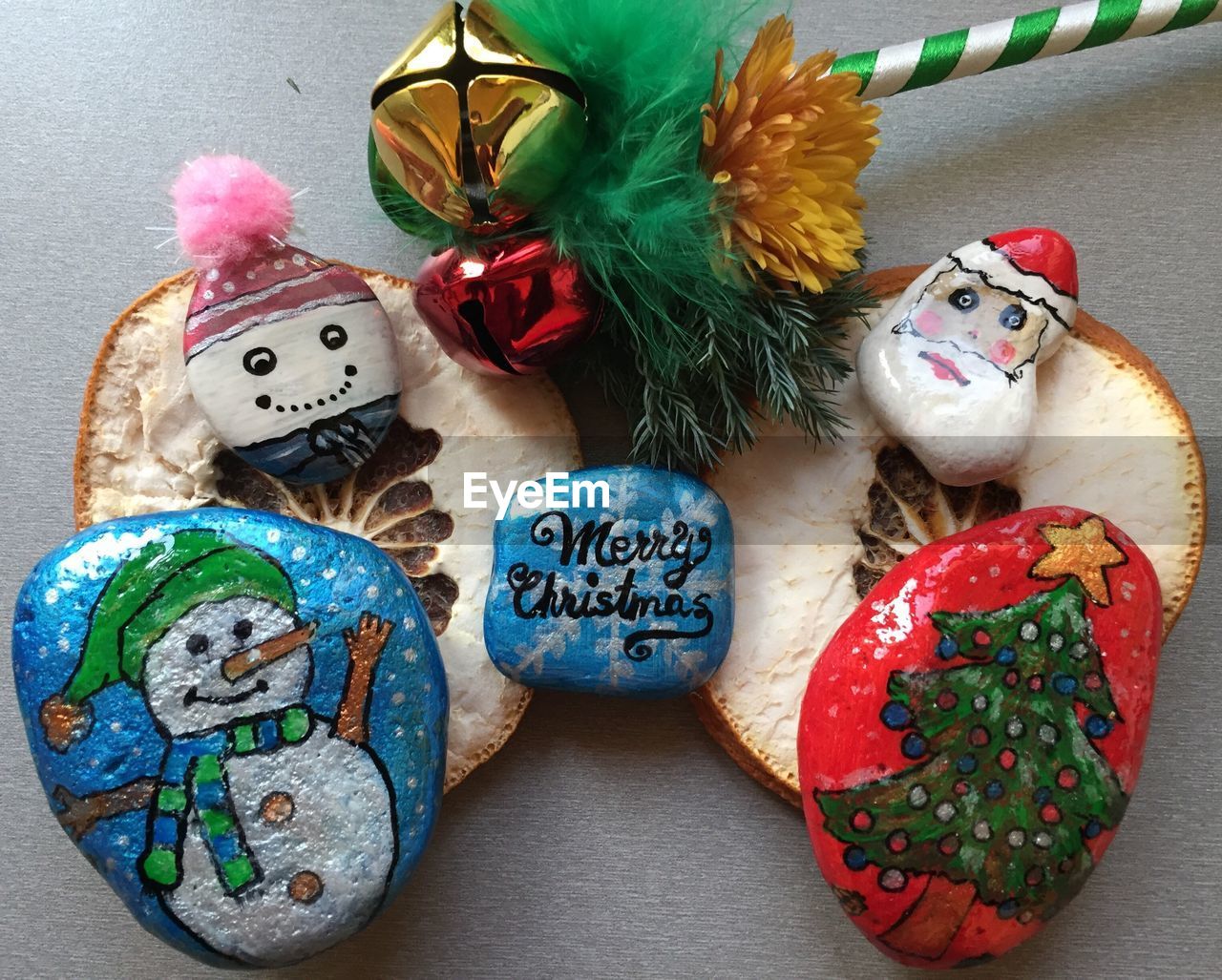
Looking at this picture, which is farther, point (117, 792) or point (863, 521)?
point (863, 521)

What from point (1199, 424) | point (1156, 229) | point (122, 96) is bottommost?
point (1199, 424)

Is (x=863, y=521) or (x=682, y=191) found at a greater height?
(x=682, y=191)

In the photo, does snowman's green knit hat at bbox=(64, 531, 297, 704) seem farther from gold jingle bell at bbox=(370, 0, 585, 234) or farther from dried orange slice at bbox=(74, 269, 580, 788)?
gold jingle bell at bbox=(370, 0, 585, 234)

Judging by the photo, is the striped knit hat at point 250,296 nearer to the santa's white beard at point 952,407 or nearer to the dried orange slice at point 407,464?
the dried orange slice at point 407,464

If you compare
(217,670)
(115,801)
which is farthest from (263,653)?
(115,801)

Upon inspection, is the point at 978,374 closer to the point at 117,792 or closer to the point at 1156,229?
the point at 1156,229

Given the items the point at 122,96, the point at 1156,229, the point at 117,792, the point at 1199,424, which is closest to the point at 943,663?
the point at 1199,424

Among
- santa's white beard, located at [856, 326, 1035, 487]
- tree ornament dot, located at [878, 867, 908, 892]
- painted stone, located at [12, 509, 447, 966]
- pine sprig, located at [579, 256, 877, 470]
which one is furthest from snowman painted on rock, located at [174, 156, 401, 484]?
tree ornament dot, located at [878, 867, 908, 892]

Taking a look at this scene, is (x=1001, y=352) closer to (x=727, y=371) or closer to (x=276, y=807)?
(x=727, y=371)
